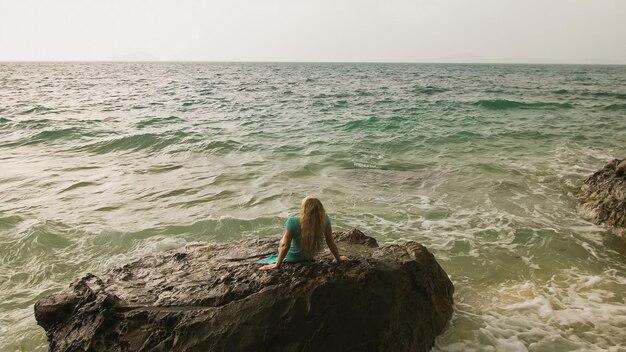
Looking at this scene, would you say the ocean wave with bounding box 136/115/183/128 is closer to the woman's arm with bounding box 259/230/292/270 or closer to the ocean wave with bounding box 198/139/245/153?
the ocean wave with bounding box 198/139/245/153

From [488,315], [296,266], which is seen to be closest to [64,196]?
[296,266]

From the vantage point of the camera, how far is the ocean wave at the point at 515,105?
2816cm

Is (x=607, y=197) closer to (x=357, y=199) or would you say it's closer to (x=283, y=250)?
(x=357, y=199)

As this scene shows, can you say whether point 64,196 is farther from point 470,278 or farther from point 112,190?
point 470,278

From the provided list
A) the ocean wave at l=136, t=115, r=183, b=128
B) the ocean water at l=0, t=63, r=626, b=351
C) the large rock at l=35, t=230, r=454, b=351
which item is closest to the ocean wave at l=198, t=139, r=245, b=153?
the ocean water at l=0, t=63, r=626, b=351

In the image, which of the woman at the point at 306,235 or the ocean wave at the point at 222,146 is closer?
the woman at the point at 306,235

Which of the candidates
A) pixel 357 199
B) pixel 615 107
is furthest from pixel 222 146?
pixel 615 107

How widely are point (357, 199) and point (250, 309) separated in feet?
21.8

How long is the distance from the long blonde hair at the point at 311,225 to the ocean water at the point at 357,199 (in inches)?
80.2

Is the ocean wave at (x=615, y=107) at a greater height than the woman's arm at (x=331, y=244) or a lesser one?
greater

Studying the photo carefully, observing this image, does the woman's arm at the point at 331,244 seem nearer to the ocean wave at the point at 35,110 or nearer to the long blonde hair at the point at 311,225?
the long blonde hair at the point at 311,225

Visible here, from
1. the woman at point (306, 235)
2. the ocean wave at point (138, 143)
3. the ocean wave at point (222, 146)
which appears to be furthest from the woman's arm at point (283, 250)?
the ocean wave at point (138, 143)

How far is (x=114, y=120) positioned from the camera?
22.6 metres

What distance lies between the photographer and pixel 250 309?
12.4ft
